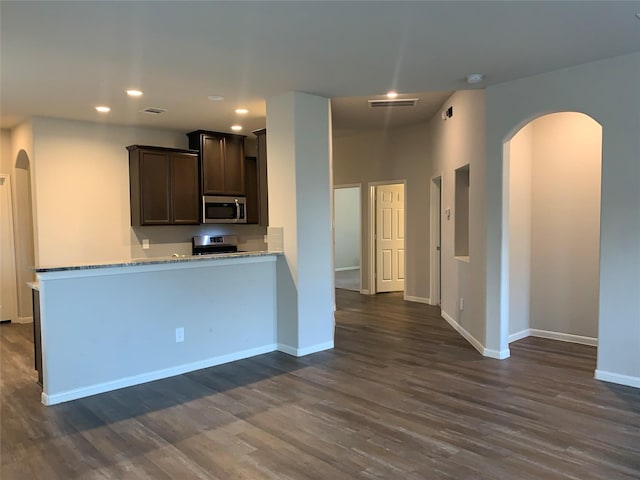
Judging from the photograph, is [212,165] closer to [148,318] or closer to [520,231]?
[148,318]

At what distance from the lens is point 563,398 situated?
341cm

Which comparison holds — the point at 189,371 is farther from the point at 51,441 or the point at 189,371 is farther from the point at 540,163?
the point at 540,163

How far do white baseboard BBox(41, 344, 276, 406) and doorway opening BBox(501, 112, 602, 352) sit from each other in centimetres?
270

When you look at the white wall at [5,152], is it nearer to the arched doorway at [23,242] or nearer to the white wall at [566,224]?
the arched doorway at [23,242]

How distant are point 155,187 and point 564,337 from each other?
5.18 meters

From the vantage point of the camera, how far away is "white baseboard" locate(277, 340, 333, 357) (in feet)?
15.0

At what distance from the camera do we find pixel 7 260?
6.22 metres

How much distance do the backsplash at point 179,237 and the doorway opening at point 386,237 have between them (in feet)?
6.66

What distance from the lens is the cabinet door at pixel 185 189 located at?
20.1ft

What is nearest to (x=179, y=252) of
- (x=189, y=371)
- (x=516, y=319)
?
(x=189, y=371)

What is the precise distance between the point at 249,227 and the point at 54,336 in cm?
407

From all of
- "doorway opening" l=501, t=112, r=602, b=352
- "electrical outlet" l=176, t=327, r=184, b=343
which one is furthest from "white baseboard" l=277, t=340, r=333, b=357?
"doorway opening" l=501, t=112, r=602, b=352

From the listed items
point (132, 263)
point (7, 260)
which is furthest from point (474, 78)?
point (7, 260)

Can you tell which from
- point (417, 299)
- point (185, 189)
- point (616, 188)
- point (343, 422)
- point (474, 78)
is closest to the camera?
point (343, 422)
